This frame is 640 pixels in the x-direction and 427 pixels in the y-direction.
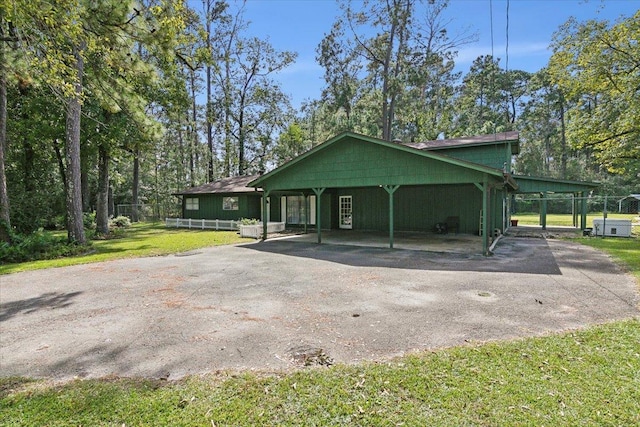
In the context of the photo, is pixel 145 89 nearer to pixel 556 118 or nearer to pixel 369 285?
pixel 369 285

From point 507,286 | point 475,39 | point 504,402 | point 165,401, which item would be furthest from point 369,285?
point 475,39

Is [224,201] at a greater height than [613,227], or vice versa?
[224,201]

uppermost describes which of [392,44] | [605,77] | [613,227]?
[392,44]

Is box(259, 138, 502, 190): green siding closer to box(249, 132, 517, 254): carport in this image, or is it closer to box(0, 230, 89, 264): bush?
box(249, 132, 517, 254): carport

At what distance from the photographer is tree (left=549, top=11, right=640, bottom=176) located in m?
13.1

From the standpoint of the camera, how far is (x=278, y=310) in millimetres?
4887

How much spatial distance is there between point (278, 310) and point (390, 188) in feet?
22.2

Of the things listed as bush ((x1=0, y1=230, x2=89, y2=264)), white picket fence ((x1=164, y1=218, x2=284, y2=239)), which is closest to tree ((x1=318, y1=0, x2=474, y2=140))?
white picket fence ((x1=164, y1=218, x2=284, y2=239))

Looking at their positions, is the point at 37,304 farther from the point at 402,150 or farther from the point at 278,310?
the point at 402,150

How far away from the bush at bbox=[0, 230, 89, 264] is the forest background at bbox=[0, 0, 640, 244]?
2.20ft

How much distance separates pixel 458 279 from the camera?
655 centimetres

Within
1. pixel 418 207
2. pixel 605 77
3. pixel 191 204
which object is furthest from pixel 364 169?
pixel 191 204

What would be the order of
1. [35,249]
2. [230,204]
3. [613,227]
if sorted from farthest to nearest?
[230,204] < [613,227] < [35,249]

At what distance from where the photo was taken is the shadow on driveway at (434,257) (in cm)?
768
